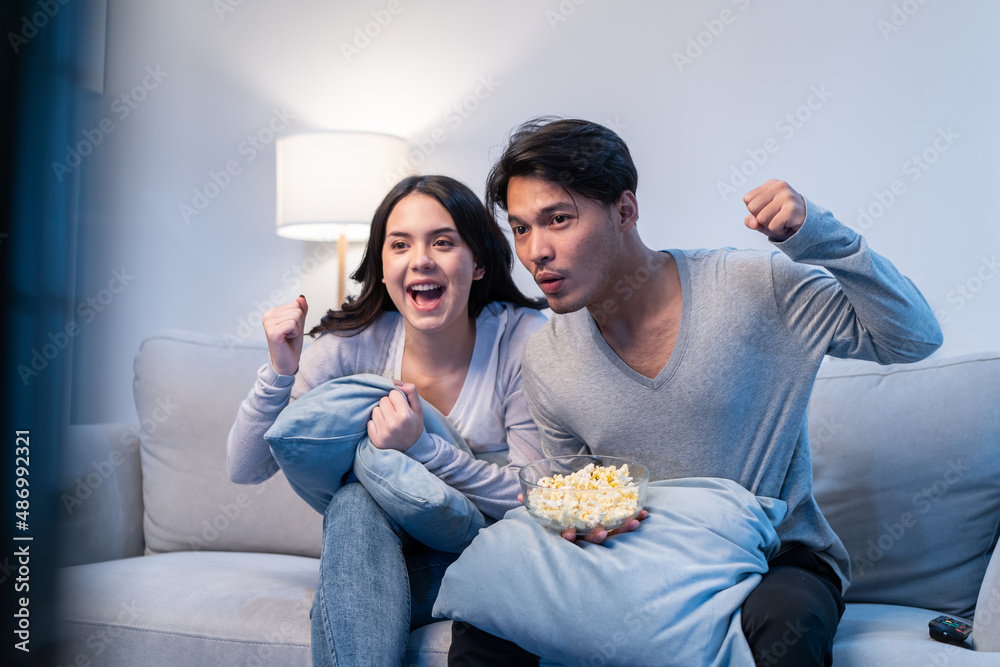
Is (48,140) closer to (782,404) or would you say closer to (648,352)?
(648,352)

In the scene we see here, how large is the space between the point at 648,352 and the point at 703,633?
450 mm

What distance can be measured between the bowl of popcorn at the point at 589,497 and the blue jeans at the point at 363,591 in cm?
24

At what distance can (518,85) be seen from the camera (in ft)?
7.14

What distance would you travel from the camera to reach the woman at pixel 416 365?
1.24 metres

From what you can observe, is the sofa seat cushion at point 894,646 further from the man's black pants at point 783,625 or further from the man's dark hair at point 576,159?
the man's dark hair at point 576,159

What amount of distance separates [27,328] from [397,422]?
55 cm

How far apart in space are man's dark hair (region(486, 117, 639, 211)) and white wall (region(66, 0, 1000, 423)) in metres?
0.83

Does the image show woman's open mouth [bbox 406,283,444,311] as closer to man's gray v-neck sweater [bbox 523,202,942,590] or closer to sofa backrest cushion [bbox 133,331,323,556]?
man's gray v-neck sweater [bbox 523,202,942,590]

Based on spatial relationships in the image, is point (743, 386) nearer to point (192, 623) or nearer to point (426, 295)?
point (426, 295)

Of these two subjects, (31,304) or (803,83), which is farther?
(803,83)

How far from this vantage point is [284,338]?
4.62ft

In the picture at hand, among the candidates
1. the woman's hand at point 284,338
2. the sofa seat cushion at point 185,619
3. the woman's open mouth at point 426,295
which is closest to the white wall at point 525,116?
the woman's open mouth at point 426,295

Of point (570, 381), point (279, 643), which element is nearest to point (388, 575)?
point (279, 643)

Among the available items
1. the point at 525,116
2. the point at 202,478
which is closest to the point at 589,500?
the point at 202,478
